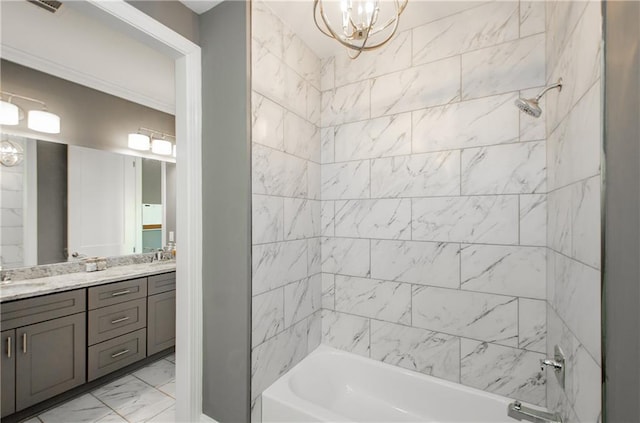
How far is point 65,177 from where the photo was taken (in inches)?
101

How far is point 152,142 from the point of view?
3215mm

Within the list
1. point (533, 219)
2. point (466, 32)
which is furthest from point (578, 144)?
point (466, 32)

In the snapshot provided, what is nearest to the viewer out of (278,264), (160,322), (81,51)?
(278,264)

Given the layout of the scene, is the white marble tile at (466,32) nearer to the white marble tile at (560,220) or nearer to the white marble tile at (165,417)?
the white marble tile at (560,220)

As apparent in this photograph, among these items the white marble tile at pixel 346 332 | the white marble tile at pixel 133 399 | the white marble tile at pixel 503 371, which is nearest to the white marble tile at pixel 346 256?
the white marble tile at pixel 346 332

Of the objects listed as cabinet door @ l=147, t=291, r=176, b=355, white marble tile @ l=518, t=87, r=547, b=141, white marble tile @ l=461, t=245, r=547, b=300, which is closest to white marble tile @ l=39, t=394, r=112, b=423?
cabinet door @ l=147, t=291, r=176, b=355

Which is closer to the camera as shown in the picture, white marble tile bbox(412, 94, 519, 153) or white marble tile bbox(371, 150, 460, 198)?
white marble tile bbox(412, 94, 519, 153)

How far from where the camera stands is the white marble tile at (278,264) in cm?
160

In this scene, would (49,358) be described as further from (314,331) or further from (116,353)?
(314,331)

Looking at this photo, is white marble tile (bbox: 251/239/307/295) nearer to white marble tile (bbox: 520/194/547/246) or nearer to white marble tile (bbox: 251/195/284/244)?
white marble tile (bbox: 251/195/284/244)

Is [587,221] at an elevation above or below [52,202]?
below

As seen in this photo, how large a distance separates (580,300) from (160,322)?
321 centimetres

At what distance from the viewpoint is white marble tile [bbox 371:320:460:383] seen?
175 cm

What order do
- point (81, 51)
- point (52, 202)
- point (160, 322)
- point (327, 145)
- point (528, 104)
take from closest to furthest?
point (528, 104) < point (327, 145) < point (81, 51) < point (52, 202) < point (160, 322)
